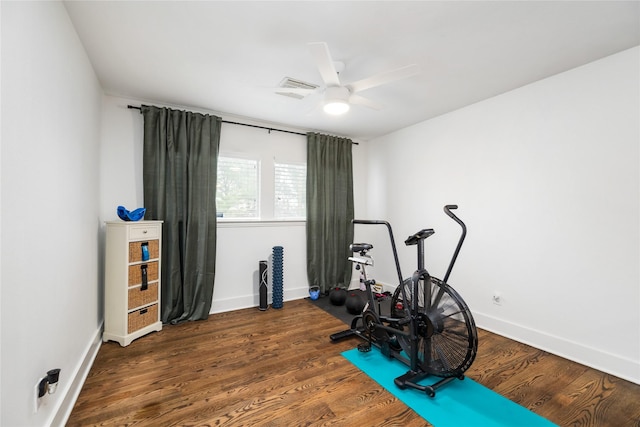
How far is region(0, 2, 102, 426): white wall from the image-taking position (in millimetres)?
1130

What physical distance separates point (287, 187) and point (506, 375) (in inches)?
129

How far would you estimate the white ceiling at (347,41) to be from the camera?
68.1 inches

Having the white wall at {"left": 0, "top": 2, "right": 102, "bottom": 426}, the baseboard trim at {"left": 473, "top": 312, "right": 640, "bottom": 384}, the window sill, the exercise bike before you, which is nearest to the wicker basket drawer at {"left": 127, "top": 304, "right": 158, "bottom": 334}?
the white wall at {"left": 0, "top": 2, "right": 102, "bottom": 426}

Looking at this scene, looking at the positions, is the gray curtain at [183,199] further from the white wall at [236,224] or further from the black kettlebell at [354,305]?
the black kettlebell at [354,305]

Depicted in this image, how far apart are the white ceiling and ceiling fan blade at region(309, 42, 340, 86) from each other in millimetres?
256

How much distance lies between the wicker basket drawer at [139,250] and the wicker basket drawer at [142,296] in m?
0.29

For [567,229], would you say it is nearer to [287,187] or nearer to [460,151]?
[460,151]

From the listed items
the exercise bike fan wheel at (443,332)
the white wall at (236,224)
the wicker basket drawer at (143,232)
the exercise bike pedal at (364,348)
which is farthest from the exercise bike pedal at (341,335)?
the wicker basket drawer at (143,232)

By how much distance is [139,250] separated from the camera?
2738 millimetres

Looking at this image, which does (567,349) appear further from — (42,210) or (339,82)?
(42,210)

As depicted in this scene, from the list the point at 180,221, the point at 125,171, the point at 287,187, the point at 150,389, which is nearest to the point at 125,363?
the point at 150,389

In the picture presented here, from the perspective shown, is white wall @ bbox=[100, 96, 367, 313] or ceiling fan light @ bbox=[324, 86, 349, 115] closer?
ceiling fan light @ bbox=[324, 86, 349, 115]

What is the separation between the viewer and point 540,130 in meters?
2.65

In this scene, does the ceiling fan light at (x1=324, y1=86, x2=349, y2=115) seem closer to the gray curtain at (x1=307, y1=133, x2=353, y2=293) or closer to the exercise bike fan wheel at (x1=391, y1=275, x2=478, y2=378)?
the exercise bike fan wheel at (x1=391, y1=275, x2=478, y2=378)
